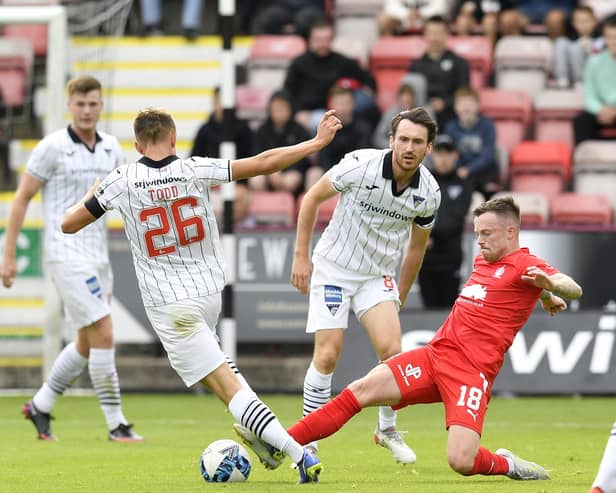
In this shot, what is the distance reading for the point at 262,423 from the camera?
740cm

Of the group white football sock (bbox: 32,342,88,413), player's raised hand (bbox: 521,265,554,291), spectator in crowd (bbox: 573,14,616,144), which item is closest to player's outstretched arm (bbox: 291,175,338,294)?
player's raised hand (bbox: 521,265,554,291)

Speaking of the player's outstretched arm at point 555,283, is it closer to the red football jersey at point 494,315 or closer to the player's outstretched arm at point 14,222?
the red football jersey at point 494,315

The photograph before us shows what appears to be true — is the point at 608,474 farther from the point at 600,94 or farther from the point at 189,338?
the point at 600,94

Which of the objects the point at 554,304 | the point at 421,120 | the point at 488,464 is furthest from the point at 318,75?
the point at 488,464

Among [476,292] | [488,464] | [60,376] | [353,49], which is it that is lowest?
[60,376]

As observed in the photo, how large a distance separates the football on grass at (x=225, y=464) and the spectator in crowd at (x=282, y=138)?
26.8ft

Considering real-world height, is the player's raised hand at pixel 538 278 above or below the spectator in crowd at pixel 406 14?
below

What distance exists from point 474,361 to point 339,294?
127 cm

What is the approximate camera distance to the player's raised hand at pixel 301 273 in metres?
8.32

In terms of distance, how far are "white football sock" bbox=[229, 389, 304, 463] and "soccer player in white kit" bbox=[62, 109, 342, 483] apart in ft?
0.06

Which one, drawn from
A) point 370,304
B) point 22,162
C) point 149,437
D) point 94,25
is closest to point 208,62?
point 94,25

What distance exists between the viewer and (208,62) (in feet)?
62.2

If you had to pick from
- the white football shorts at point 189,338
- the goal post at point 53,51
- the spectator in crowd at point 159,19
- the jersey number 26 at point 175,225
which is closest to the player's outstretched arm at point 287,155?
the jersey number 26 at point 175,225

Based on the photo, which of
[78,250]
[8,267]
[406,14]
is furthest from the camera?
[406,14]
